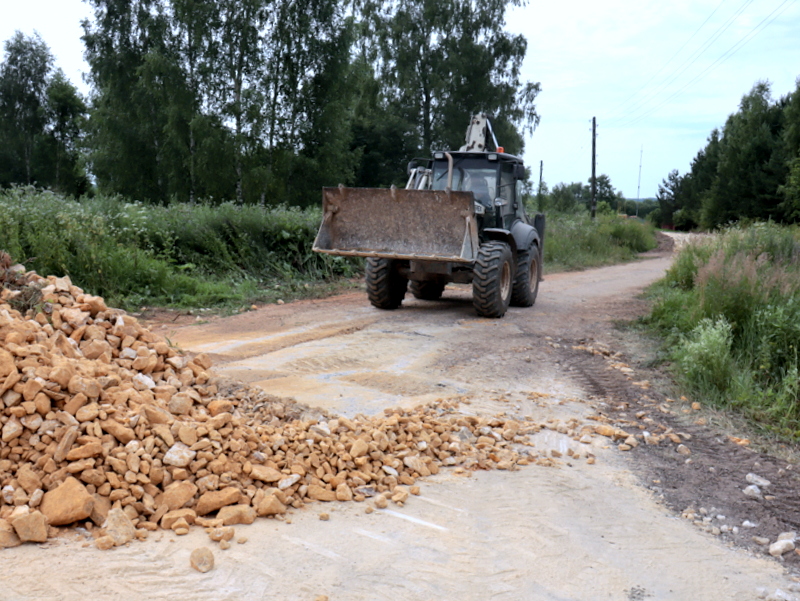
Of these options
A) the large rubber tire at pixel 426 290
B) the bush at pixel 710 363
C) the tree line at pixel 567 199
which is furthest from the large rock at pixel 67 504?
the tree line at pixel 567 199

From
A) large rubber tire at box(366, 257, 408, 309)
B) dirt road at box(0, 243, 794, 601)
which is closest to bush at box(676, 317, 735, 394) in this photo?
dirt road at box(0, 243, 794, 601)

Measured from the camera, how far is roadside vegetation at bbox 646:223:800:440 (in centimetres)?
603

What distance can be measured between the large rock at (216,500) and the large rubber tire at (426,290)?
25.4 feet

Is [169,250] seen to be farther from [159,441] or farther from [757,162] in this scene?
[757,162]

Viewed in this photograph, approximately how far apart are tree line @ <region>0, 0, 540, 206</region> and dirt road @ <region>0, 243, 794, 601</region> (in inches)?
677

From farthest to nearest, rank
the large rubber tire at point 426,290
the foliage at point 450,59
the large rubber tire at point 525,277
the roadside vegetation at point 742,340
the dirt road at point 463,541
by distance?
the foliage at point 450,59
the large rubber tire at point 426,290
the large rubber tire at point 525,277
the roadside vegetation at point 742,340
the dirt road at point 463,541

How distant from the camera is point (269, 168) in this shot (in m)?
23.2

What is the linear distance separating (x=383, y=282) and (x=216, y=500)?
21.8ft

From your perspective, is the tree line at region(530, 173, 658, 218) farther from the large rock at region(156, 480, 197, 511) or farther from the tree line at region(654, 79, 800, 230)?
the large rock at region(156, 480, 197, 511)

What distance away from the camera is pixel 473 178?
10297 millimetres

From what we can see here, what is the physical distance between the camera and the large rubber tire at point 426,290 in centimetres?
1127

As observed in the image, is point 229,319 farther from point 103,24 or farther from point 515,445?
point 103,24

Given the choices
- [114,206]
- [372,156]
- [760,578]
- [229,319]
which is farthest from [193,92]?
[760,578]

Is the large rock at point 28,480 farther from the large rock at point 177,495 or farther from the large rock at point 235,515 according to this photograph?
the large rock at point 235,515
